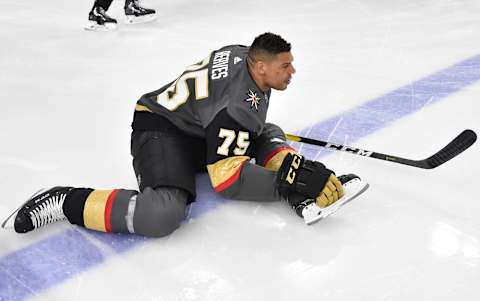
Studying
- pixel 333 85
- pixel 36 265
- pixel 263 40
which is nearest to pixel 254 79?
pixel 263 40

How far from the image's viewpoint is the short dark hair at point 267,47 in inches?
57.4

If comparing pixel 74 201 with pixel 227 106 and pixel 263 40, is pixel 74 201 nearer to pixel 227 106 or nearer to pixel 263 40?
pixel 227 106

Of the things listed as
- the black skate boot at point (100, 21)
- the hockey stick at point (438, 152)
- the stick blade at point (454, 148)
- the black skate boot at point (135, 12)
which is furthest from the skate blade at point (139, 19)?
the stick blade at point (454, 148)

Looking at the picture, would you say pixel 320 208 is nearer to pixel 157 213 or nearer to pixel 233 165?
pixel 233 165

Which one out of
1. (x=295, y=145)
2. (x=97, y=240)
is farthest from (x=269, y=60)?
(x=97, y=240)

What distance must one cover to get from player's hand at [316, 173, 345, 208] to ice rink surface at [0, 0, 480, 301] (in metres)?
0.06

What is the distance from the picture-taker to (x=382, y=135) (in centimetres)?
199

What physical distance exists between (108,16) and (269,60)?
247 centimetres

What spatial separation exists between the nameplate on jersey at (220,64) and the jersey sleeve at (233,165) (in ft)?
0.40

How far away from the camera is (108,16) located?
144 inches

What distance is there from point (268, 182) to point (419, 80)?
1.35 meters

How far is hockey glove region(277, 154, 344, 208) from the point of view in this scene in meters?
1.42

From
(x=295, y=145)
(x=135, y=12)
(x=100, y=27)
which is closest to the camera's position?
(x=295, y=145)

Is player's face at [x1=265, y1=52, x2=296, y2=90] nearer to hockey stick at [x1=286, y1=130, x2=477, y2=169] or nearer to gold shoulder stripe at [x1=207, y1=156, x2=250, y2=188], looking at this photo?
gold shoulder stripe at [x1=207, y1=156, x2=250, y2=188]
